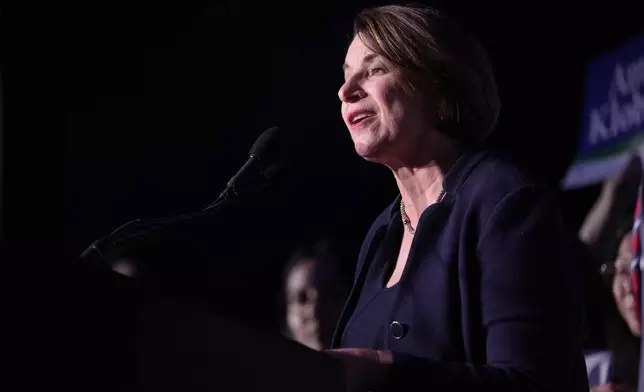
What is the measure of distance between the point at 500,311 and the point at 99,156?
127 inches

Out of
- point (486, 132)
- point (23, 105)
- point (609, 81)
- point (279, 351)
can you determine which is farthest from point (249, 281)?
point (279, 351)


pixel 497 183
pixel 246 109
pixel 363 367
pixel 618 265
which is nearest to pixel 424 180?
pixel 497 183

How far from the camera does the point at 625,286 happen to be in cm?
258

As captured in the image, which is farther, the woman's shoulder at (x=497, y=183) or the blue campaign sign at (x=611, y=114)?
the blue campaign sign at (x=611, y=114)

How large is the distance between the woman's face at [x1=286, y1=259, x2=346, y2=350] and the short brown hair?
6.74ft

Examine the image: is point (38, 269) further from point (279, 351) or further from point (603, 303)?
point (603, 303)

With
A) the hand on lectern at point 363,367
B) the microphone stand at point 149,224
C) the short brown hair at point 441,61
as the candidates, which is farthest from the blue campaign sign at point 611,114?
the hand on lectern at point 363,367

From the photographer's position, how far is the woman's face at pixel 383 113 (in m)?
1.59

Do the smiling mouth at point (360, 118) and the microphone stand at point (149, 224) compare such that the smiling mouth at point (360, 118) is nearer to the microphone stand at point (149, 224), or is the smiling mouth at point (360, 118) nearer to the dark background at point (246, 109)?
the microphone stand at point (149, 224)

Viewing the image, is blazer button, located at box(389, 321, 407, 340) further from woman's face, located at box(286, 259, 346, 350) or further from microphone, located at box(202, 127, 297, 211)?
woman's face, located at box(286, 259, 346, 350)

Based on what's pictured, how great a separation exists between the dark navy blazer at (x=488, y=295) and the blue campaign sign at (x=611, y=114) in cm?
173

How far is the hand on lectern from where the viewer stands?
1.04m

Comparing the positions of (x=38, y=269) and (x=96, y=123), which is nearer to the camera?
(x=38, y=269)

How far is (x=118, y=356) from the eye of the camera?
88 cm
